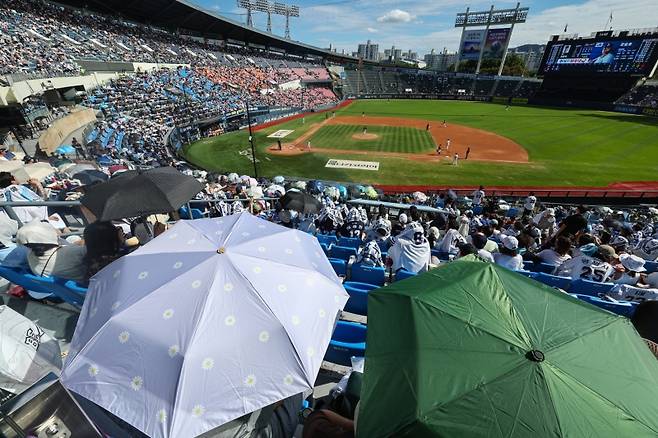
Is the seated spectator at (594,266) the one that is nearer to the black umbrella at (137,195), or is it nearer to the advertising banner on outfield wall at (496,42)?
the black umbrella at (137,195)

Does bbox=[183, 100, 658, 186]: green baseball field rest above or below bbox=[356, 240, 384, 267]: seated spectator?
below

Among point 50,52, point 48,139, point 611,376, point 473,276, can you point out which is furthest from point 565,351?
point 50,52

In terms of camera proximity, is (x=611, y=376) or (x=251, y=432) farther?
(x=251, y=432)

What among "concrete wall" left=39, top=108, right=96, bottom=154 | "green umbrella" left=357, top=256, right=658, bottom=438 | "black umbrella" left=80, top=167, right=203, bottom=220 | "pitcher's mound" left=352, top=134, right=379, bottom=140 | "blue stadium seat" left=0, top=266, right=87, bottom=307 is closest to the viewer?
"green umbrella" left=357, top=256, right=658, bottom=438

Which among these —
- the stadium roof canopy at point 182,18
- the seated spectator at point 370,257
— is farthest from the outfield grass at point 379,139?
the stadium roof canopy at point 182,18

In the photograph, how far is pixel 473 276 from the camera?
2852 mm

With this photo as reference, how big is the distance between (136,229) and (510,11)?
8245cm

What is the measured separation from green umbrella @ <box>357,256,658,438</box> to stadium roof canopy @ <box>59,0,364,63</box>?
61031 mm

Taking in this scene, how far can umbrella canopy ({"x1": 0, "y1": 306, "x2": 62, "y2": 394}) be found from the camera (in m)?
2.70

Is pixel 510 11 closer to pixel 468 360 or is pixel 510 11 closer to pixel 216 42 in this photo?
pixel 216 42

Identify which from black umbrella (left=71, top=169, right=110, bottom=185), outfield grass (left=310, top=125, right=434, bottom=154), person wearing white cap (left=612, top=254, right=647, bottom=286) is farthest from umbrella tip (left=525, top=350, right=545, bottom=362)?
outfield grass (left=310, top=125, right=434, bottom=154)

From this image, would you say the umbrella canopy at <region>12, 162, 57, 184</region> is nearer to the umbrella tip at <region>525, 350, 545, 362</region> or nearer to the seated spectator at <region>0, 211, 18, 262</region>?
the seated spectator at <region>0, 211, 18, 262</region>

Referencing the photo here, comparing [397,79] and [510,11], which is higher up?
[510,11]

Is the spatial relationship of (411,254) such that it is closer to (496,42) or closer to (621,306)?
(621,306)
